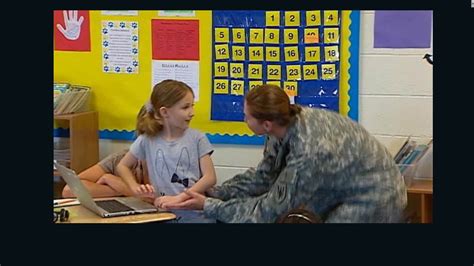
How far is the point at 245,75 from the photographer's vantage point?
5.20 ft

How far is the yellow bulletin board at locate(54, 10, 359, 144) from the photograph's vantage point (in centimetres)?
156

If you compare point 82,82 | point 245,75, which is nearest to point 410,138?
point 245,75

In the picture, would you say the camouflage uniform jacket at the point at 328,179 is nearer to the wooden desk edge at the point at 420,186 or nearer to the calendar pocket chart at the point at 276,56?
the wooden desk edge at the point at 420,186

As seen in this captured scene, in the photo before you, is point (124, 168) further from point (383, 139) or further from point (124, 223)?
point (383, 139)

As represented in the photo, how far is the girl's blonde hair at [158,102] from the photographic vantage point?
1589 millimetres

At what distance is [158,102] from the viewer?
1.61 m

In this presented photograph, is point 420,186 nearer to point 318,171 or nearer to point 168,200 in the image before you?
point 318,171

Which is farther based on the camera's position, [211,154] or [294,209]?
[211,154]

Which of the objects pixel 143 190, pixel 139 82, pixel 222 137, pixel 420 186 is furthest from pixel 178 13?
pixel 420 186

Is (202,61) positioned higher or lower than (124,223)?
higher

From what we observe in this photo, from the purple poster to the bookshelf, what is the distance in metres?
0.66

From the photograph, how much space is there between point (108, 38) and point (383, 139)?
65cm

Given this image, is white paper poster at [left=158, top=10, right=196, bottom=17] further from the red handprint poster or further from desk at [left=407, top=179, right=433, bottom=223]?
desk at [left=407, top=179, right=433, bottom=223]

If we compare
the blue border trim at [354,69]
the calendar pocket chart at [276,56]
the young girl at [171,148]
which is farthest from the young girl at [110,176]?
the blue border trim at [354,69]
